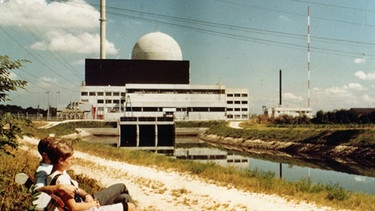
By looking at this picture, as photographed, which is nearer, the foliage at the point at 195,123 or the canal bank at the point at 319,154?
the canal bank at the point at 319,154

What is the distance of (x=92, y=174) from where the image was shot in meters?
14.8

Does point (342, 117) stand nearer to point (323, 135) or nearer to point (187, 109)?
point (323, 135)

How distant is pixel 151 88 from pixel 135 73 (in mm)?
7243

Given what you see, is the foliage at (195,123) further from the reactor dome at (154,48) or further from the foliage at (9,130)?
the foliage at (9,130)

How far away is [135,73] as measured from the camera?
93.6m

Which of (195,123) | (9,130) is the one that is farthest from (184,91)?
(9,130)

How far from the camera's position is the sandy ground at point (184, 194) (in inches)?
391

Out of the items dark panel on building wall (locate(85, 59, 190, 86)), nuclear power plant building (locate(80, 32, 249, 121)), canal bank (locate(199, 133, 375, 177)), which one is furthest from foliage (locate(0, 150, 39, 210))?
dark panel on building wall (locate(85, 59, 190, 86))

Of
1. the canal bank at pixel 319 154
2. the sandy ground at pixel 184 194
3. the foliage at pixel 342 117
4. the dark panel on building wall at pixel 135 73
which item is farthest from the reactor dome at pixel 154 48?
the sandy ground at pixel 184 194

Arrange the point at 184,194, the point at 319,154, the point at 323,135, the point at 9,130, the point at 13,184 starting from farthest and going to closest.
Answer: the point at 323,135, the point at 319,154, the point at 184,194, the point at 13,184, the point at 9,130

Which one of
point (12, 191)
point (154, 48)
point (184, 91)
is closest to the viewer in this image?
point (12, 191)

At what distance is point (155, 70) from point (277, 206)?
278 ft

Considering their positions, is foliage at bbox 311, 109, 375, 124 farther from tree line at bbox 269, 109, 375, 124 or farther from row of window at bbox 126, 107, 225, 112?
row of window at bbox 126, 107, 225, 112

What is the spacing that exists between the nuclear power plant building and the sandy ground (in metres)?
68.6
